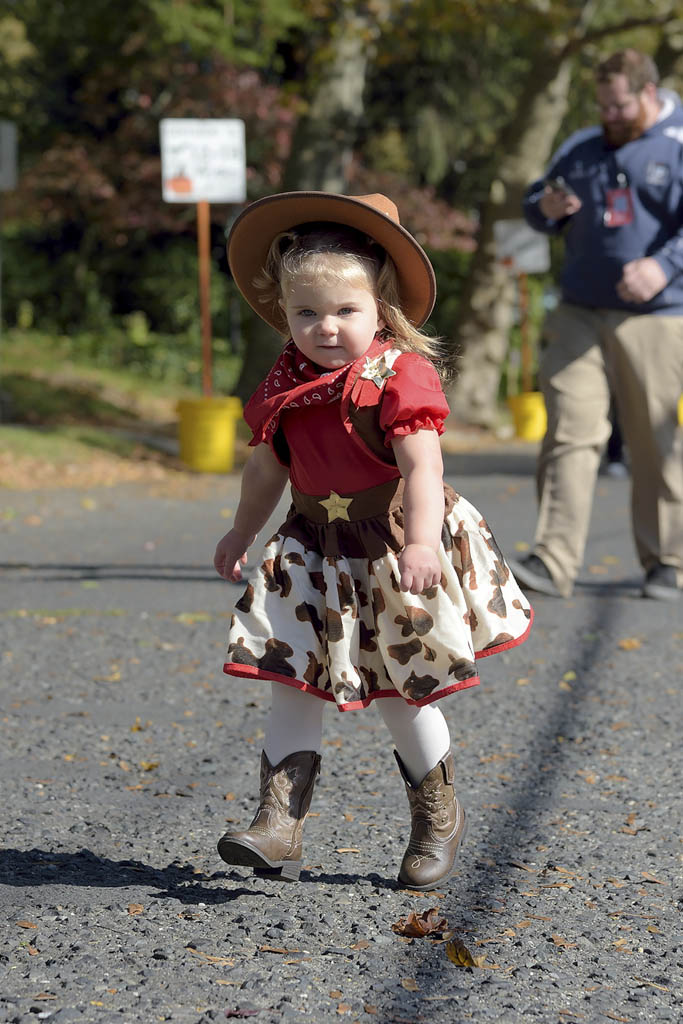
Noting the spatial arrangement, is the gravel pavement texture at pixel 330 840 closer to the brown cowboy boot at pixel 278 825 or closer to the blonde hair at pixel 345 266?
the brown cowboy boot at pixel 278 825

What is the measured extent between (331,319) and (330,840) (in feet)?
3.88

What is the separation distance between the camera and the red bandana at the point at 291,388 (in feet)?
9.34

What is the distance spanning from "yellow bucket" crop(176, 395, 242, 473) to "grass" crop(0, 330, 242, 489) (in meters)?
0.25

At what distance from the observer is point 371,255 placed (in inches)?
113

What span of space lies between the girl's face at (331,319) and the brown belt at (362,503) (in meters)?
0.26

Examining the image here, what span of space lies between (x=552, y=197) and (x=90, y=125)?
17.3m

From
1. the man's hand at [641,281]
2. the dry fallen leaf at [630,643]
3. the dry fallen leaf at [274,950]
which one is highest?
the man's hand at [641,281]

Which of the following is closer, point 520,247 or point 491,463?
point 491,463

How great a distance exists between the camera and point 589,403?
6.03 meters

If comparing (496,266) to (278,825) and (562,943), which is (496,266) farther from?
(562,943)

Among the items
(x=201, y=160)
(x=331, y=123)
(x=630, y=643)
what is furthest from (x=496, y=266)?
(x=630, y=643)

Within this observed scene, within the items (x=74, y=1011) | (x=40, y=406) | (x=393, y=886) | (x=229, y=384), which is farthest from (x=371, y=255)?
(x=229, y=384)

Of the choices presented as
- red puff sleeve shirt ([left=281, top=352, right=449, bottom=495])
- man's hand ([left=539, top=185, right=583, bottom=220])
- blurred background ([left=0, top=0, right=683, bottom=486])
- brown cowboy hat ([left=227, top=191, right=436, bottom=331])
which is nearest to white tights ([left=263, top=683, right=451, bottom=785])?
red puff sleeve shirt ([left=281, top=352, right=449, bottom=495])

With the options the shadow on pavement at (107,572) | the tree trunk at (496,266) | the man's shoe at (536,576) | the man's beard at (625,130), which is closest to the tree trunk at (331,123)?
the tree trunk at (496,266)
